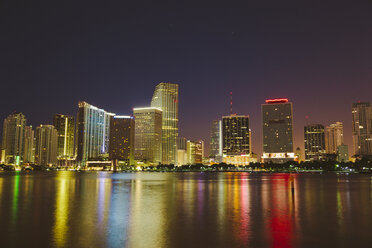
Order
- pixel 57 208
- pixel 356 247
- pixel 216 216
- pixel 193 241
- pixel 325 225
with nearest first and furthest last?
pixel 356 247, pixel 193 241, pixel 325 225, pixel 216 216, pixel 57 208

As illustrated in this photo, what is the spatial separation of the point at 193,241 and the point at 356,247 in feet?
24.5

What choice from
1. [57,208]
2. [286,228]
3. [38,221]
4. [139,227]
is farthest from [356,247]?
[57,208]

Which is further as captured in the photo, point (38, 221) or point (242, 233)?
point (38, 221)

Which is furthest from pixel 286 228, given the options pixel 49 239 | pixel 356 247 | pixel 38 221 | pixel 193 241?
pixel 38 221

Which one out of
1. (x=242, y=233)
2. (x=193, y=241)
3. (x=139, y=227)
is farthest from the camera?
(x=139, y=227)

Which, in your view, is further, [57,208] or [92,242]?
[57,208]

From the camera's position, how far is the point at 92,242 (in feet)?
51.4

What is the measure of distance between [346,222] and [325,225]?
7.68ft

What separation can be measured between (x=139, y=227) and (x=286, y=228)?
8.58m

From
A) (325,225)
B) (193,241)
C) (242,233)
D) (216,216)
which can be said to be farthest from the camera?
(216,216)

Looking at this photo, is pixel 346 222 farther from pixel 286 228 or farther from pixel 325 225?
pixel 286 228

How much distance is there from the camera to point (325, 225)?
2070 centimetres

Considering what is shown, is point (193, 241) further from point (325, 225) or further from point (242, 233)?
point (325, 225)

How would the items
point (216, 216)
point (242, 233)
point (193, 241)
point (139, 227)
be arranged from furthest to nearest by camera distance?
point (216, 216) → point (139, 227) → point (242, 233) → point (193, 241)
